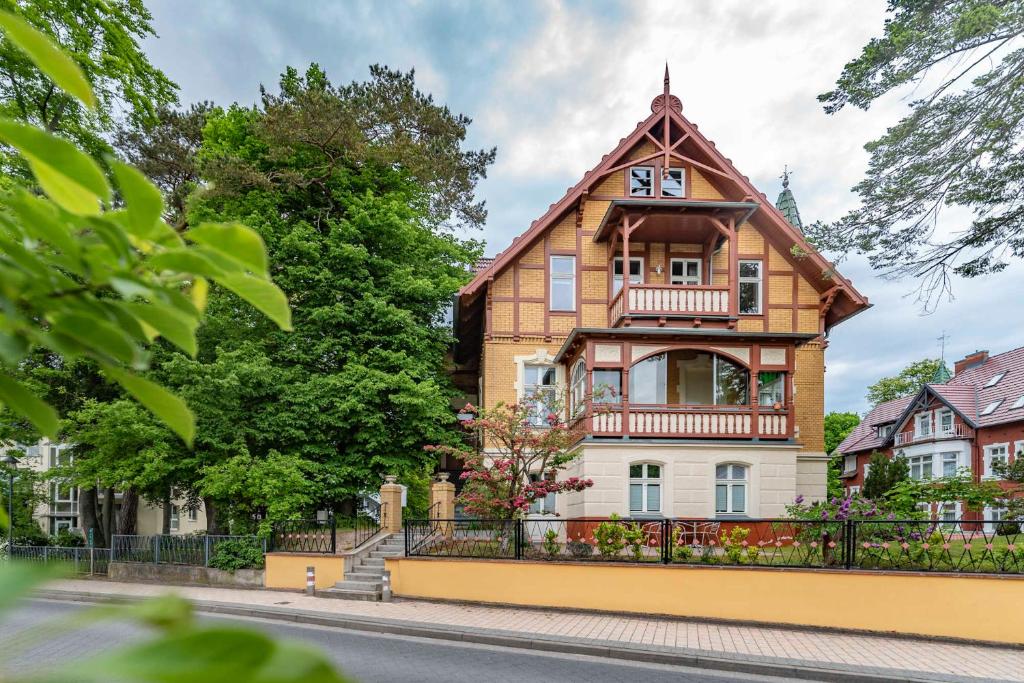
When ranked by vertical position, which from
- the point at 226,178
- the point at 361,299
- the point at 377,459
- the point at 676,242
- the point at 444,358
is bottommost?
the point at 377,459

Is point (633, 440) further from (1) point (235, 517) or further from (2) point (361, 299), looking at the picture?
(1) point (235, 517)

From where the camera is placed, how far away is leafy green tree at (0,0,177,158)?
1336 cm

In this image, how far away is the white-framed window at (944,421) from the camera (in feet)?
119

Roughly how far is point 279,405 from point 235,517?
329 cm

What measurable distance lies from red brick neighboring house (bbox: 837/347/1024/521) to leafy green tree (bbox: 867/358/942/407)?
33.2 ft

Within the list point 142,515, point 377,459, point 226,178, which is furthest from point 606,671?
point 142,515

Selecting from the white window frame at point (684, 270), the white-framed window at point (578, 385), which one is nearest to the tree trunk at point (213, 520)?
the white-framed window at point (578, 385)

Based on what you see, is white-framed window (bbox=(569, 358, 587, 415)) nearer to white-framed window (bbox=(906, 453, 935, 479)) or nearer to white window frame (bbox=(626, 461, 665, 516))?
white window frame (bbox=(626, 461, 665, 516))

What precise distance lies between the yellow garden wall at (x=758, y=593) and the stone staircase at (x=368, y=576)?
113 centimetres

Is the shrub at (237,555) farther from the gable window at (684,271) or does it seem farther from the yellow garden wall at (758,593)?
the gable window at (684,271)

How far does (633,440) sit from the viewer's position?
58.4 ft

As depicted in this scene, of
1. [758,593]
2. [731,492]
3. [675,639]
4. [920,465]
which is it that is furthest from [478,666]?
[920,465]

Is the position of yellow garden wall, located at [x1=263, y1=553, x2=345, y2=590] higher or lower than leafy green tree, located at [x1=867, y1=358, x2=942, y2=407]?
lower

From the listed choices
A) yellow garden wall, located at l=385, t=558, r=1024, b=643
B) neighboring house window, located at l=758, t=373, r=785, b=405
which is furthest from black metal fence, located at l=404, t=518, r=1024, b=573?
neighboring house window, located at l=758, t=373, r=785, b=405
